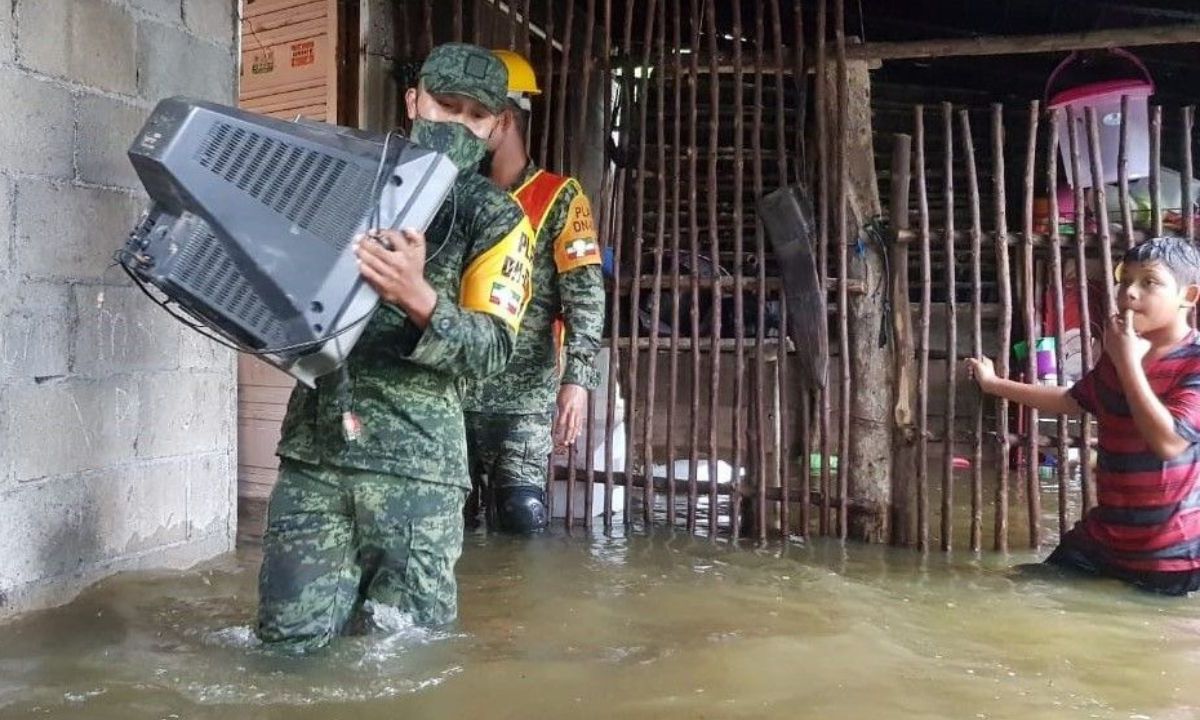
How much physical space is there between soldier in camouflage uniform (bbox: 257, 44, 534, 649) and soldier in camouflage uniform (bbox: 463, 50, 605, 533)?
1170 millimetres

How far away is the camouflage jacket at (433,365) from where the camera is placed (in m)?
2.20

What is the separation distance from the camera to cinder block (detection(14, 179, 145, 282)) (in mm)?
2572

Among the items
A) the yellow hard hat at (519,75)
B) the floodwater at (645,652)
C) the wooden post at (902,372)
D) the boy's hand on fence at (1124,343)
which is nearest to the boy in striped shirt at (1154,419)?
the boy's hand on fence at (1124,343)

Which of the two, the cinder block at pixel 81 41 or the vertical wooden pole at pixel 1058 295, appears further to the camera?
the vertical wooden pole at pixel 1058 295

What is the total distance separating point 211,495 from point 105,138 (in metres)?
1.18

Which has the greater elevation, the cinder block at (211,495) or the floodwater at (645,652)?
the cinder block at (211,495)

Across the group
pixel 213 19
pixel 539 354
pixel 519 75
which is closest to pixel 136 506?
pixel 539 354

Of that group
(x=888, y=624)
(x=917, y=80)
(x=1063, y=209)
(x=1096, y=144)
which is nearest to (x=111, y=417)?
(x=888, y=624)

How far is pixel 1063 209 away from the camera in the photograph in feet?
14.9

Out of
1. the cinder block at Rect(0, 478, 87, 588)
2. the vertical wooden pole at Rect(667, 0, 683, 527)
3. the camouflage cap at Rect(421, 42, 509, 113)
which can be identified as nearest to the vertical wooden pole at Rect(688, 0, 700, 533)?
the vertical wooden pole at Rect(667, 0, 683, 527)

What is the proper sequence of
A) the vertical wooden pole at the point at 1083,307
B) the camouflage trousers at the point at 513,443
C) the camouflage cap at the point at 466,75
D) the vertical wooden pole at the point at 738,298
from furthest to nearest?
the vertical wooden pole at the point at 738,298 → the vertical wooden pole at the point at 1083,307 → the camouflage trousers at the point at 513,443 → the camouflage cap at the point at 466,75

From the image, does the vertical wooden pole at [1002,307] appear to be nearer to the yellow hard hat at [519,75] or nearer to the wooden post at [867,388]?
the wooden post at [867,388]

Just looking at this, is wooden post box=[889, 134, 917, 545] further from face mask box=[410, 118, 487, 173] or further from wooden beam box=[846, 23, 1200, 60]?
face mask box=[410, 118, 487, 173]

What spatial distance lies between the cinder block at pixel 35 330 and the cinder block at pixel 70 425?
47mm
